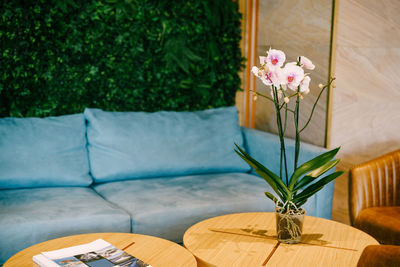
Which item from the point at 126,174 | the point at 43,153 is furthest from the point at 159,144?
the point at 43,153

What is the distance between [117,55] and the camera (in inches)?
113

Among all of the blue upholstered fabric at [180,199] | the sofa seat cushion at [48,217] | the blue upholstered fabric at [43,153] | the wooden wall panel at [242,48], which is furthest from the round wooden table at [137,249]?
the wooden wall panel at [242,48]

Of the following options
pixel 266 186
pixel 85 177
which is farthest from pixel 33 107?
pixel 266 186

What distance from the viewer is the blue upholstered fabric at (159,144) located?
2.49 m

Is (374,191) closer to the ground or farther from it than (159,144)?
closer to the ground

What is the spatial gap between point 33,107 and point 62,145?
19.3 inches

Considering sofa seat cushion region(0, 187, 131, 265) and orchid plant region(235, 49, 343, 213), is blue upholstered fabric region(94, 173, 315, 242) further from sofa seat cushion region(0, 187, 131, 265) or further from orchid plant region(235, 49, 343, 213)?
orchid plant region(235, 49, 343, 213)

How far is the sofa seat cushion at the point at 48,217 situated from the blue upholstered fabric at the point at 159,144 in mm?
365

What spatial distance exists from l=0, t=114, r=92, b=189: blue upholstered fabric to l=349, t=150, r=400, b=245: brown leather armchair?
1.52 metres

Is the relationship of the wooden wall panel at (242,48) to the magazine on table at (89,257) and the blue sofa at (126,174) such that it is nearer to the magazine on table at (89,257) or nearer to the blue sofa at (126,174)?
the blue sofa at (126,174)

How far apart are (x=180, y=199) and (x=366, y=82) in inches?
53.3

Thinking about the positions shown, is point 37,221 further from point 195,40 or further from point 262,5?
point 262,5

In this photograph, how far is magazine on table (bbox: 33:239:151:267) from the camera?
1266 millimetres

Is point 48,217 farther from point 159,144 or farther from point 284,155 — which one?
point 284,155
